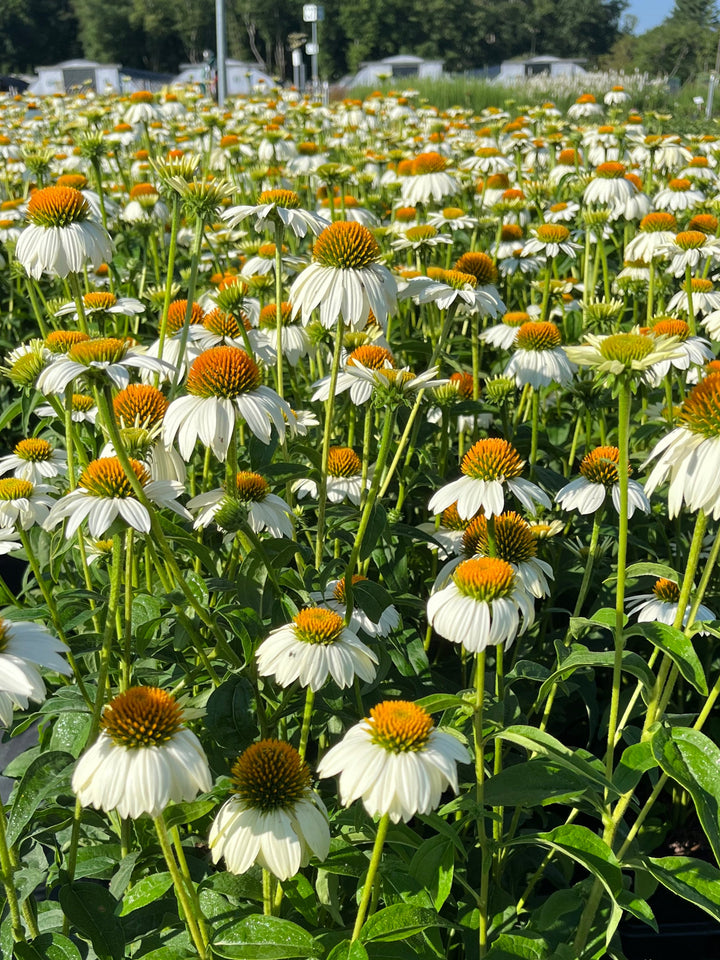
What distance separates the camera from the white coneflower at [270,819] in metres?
1.06

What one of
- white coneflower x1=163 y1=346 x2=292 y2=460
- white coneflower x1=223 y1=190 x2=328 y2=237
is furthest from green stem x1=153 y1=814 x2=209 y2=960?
white coneflower x1=223 y1=190 x2=328 y2=237

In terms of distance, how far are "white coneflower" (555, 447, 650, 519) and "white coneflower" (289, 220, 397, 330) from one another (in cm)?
56

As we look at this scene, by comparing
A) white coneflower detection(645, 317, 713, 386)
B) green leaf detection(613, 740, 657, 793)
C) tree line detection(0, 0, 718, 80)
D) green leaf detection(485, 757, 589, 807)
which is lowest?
green leaf detection(485, 757, 589, 807)

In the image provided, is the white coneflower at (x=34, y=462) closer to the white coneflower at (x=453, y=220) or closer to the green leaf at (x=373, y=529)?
the green leaf at (x=373, y=529)

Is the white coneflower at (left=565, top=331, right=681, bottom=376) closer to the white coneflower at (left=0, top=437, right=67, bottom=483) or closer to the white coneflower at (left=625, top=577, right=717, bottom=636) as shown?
the white coneflower at (left=625, top=577, right=717, bottom=636)

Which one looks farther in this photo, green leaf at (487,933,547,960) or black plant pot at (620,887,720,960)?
black plant pot at (620,887,720,960)

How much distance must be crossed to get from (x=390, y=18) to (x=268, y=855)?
57902mm

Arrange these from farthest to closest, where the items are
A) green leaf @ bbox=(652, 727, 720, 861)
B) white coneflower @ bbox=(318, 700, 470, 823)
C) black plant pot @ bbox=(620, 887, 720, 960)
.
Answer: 1. black plant pot @ bbox=(620, 887, 720, 960)
2. green leaf @ bbox=(652, 727, 720, 861)
3. white coneflower @ bbox=(318, 700, 470, 823)

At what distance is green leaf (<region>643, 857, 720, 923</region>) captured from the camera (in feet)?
3.81

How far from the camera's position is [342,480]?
6.59 feet

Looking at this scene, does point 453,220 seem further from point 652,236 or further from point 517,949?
point 517,949

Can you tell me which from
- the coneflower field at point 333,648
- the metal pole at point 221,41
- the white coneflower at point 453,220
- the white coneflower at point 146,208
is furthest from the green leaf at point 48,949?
the metal pole at point 221,41

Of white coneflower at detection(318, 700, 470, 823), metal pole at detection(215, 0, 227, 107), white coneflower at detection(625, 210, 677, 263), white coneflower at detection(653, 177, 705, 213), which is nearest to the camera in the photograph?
white coneflower at detection(318, 700, 470, 823)

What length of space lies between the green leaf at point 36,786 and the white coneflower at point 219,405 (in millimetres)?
517
